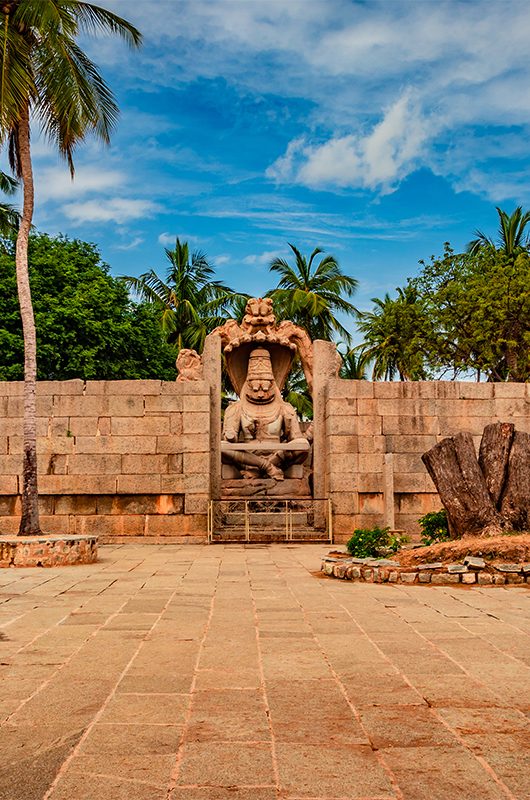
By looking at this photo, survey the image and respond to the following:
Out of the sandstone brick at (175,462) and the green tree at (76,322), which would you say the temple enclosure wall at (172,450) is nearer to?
the sandstone brick at (175,462)

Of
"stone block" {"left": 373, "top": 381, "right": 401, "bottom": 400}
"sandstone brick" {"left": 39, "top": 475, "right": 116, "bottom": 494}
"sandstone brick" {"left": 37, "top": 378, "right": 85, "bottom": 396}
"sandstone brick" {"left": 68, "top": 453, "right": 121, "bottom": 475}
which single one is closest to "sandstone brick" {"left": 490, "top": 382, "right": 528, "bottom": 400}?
"stone block" {"left": 373, "top": 381, "right": 401, "bottom": 400}

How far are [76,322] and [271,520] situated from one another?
14489 millimetres

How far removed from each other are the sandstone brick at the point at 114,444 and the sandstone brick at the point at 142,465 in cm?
12

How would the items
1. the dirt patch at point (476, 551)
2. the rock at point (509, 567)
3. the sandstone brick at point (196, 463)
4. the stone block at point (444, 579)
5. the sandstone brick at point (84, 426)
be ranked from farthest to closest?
the sandstone brick at point (84, 426) → the sandstone brick at point (196, 463) → the dirt patch at point (476, 551) → the stone block at point (444, 579) → the rock at point (509, 567)

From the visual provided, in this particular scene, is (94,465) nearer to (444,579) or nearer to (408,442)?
(408,442)

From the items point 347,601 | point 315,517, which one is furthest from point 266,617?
point 315,517

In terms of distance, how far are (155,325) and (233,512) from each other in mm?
16647

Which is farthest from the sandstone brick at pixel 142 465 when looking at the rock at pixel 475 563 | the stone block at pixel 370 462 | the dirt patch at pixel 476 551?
the rock at pixel 475 563

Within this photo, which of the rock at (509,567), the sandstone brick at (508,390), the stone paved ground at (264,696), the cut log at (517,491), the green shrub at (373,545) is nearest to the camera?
the stone paved ground at (264,696)

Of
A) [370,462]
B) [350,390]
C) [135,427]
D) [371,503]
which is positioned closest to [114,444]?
[135,427]

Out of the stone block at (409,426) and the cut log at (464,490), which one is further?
the stone block at (409,426)

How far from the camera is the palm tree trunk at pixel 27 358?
995cm

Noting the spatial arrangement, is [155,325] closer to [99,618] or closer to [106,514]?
[106,514]

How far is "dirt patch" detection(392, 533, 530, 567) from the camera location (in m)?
7.59
